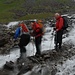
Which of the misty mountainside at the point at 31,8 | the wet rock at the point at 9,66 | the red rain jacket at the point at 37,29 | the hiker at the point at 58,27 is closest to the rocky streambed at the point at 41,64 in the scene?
the wet rock at the point at 9,66

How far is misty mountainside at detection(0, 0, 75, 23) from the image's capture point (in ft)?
192

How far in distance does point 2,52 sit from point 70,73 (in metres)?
→ 7.99

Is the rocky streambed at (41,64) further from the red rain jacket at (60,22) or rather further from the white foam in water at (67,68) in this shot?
the red rain jacket at (60,22)

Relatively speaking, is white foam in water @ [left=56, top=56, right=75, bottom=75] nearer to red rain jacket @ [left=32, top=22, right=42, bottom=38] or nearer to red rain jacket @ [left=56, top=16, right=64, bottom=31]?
red rain jacket @ [left=56, top=16, right=64, bottom=31]

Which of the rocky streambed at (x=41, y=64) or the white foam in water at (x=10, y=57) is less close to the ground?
the rocky streambed at (x=41, y=64)

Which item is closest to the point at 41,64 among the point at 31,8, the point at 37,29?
the point at 37,29

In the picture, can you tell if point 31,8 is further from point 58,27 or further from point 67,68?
point 67,68

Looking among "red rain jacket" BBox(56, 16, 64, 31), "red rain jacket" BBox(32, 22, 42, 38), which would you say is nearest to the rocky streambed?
"red rain jacket" BBox(32, 22, 42, 38)

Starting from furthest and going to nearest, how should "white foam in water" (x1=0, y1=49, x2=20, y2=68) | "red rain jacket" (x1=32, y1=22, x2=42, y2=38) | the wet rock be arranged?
"white foam in water" (x1=0, y1=49, x2=20, y2=68), "red rain jacket" (x1=32, y1=22, x2=42, y2=38), the wet rock

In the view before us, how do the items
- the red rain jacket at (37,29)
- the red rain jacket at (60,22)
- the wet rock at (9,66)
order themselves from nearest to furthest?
1. the wet rock at (9,66)
2. the red rain jacket at (37,29)
3. the red rain jacket at (60,22)

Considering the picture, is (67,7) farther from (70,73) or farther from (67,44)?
(70,73)

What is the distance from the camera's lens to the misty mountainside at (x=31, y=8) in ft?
192

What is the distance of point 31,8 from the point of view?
2589 inches

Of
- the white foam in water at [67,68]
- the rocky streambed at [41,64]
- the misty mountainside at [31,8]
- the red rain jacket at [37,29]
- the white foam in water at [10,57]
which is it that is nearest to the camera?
the white foam in water at [67,68]
